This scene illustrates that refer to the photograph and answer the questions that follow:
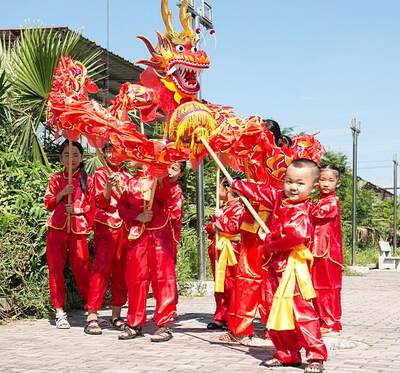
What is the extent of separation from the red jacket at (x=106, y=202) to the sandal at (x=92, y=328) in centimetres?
98

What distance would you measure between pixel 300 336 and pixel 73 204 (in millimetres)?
3169

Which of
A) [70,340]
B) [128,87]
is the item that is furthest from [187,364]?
[128,87]

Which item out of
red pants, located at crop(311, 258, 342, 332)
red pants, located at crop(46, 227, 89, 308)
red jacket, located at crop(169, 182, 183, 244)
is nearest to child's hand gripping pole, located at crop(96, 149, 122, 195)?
red jacket, located at crop(169, 182, 183, 244)

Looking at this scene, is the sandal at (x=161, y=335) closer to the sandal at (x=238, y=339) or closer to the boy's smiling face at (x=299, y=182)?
the sandal at (x=238, y=339)

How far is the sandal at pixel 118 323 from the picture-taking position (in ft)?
25.2

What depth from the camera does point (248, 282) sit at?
21.8ft

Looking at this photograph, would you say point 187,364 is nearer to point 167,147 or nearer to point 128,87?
point 167,147

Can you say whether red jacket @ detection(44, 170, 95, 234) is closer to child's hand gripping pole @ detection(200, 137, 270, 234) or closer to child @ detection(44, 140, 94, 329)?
child @ detection(44, 140, 94, 329)

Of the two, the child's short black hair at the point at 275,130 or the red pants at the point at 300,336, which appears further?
the child's short black hair at the point at 275,130

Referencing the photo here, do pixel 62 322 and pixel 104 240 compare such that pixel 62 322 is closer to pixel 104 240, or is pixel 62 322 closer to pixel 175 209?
pixel 104 240

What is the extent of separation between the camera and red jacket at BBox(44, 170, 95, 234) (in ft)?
25.5

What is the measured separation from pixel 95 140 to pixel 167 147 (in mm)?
819

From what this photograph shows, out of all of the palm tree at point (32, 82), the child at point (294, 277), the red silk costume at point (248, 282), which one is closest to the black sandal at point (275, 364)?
the child at point (294, 277)

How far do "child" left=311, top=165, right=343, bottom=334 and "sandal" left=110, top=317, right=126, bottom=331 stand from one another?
1.96m
